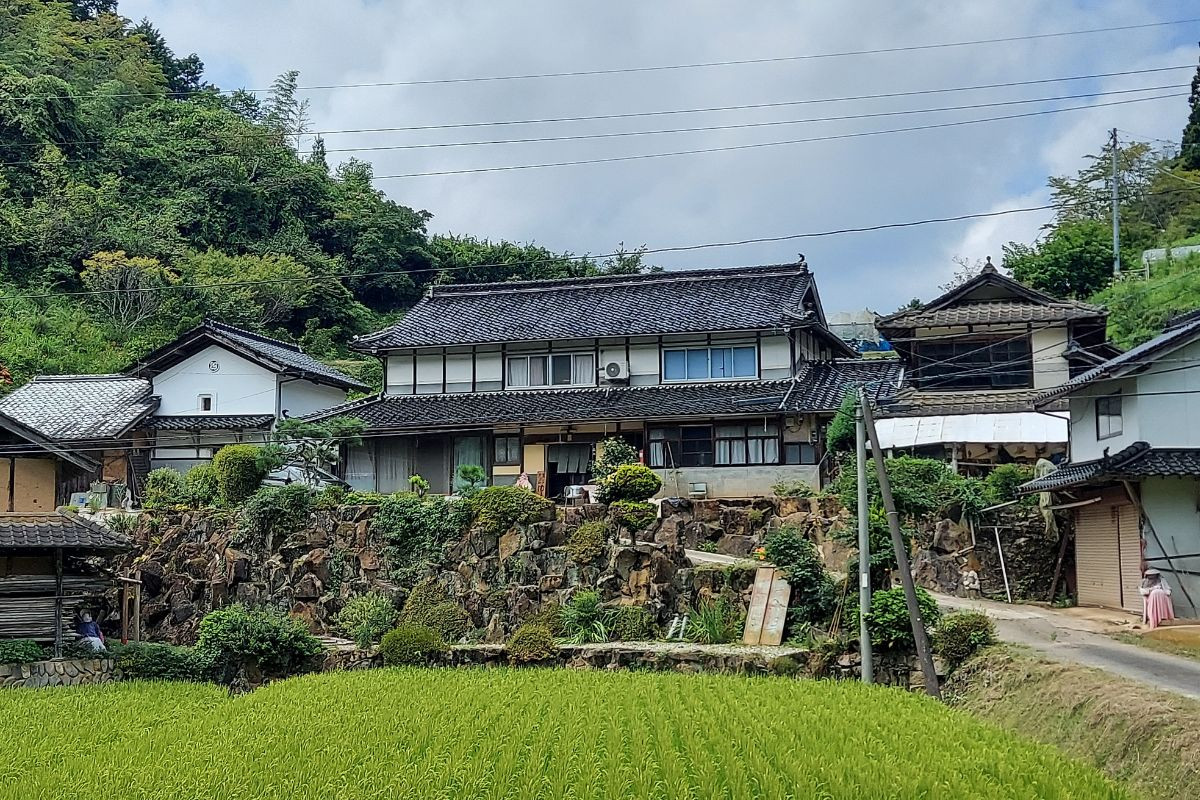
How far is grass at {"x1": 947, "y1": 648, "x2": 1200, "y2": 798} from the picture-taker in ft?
39.9

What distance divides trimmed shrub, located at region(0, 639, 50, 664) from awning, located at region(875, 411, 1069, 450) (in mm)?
21766

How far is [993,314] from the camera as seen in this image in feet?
109

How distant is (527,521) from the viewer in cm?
2706

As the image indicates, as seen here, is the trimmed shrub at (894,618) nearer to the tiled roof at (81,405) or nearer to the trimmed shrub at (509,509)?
the trimmed shrub at (509,509)

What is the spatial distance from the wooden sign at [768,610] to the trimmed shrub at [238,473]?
49.4ft

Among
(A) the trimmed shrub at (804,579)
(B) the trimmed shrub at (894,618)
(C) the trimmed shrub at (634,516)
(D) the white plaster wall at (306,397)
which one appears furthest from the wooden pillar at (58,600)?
(D) the white plaster wall at (306,397)

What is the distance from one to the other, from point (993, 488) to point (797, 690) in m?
12.0

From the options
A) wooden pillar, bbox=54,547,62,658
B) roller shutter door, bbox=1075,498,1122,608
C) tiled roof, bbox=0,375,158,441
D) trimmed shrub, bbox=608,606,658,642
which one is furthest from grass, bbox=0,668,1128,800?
tiled roof, bbox=0,375,158,441

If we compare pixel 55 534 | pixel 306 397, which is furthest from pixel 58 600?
pixel 306 397

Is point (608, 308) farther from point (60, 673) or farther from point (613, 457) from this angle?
point (60, 673)

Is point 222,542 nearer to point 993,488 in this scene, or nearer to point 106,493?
point 106,493

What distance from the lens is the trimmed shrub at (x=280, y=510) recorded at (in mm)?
29766

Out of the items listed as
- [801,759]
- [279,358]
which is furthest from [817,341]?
[801,759]

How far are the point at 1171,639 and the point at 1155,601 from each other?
198 centimetres
